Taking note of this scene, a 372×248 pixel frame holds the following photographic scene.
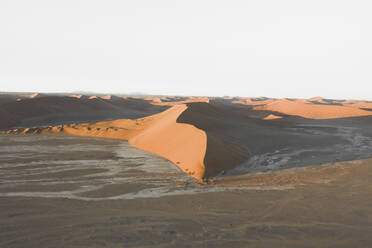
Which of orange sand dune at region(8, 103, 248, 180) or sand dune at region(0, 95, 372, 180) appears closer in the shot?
orange sand dune at region(8, 103, 248, 180)

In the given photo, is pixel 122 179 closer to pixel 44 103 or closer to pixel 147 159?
pixel 147 159

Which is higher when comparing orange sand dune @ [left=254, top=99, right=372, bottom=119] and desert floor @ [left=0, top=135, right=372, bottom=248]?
orange sand dune @ [left=254, top=99, right=372, bottom=119]

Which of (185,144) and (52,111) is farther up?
(52,111)

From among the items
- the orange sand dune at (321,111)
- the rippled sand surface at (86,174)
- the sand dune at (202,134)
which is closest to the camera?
the rippled sand surface at (86,174)

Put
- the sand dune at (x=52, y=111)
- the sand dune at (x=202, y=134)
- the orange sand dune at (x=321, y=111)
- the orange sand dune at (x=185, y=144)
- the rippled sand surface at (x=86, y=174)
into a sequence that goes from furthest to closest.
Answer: the orange sand dune at (x=321, y=111), the sand dune at (x=52, y=111), the sand dune at (x=202, y=134), the orange sand dune at (x=185, y=144), the rippled sand surface at (x=86, y=174)

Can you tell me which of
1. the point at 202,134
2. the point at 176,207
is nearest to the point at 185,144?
the point at 202,134

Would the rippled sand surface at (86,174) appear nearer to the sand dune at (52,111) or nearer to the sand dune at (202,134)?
the sand dune at (202,134)

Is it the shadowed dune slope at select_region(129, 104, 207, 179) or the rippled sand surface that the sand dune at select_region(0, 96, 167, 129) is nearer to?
the rippled sand surface

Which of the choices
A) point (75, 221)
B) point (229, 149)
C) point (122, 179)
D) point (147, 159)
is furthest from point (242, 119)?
point (75, 221)

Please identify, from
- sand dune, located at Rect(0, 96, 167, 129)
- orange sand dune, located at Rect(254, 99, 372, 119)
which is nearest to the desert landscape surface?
sand dune, located at Rect(0, 96, 167, 129)

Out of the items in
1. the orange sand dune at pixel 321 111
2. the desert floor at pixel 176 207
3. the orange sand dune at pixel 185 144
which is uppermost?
the orange sand dune at pixel 321 111

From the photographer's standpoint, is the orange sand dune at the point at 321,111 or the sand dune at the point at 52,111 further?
the orange sand dune at the point at 321,111

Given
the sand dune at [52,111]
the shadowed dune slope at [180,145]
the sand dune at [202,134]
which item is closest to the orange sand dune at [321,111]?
the sand dune at [202,134]

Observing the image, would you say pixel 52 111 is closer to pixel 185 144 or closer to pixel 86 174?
pixel 185 144
